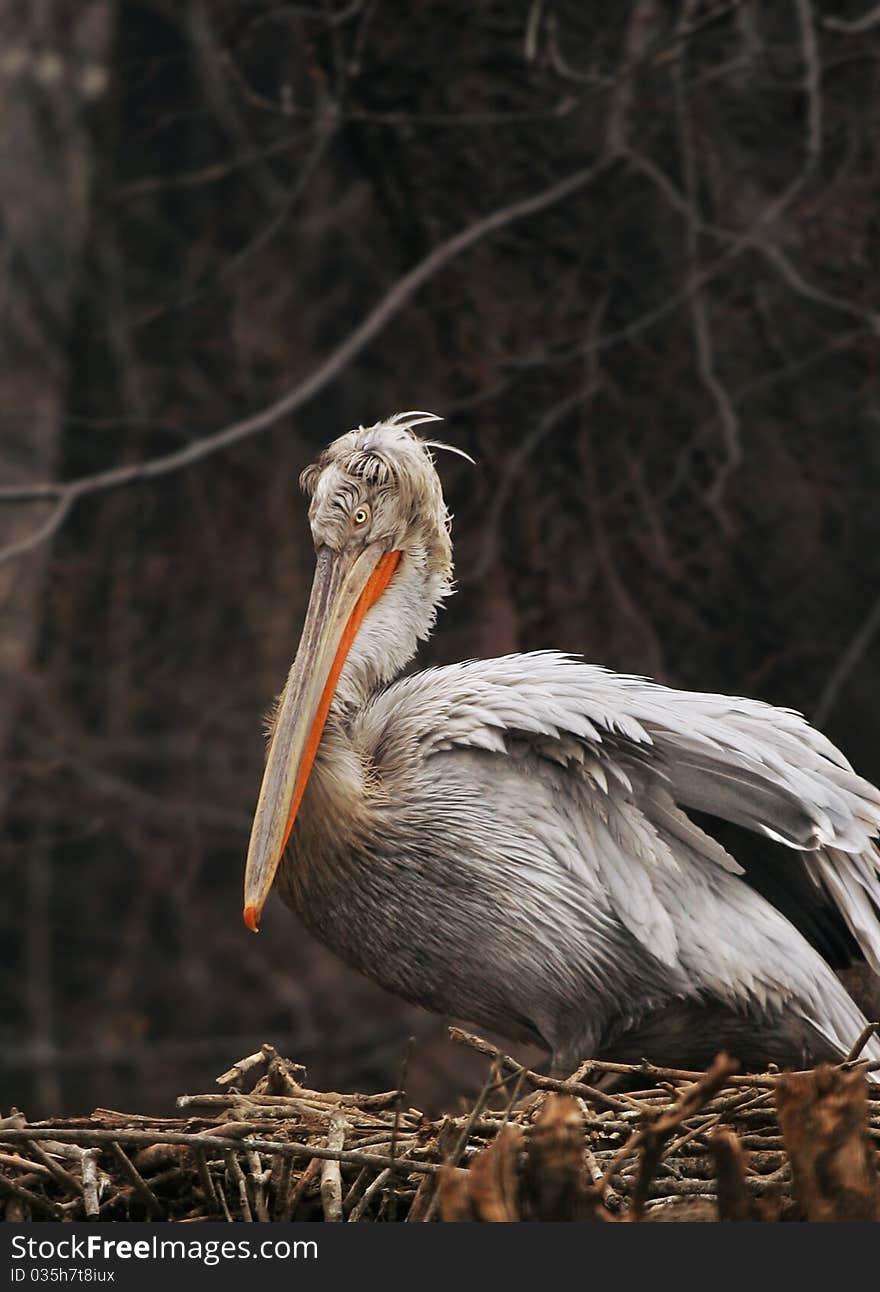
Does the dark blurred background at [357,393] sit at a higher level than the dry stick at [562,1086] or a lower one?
higher

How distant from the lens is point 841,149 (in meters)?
5.85

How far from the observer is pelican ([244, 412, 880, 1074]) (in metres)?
3.81

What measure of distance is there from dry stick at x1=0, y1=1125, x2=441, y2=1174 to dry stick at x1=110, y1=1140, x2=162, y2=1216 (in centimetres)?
2

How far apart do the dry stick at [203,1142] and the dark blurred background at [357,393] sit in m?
2.55

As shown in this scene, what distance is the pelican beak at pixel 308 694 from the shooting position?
12.7ft

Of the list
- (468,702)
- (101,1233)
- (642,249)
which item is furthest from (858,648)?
(101,1233)

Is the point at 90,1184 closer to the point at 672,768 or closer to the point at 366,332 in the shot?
the point at 672,768

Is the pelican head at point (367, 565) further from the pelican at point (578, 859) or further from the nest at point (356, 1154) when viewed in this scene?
the nest at point (356, 1154)

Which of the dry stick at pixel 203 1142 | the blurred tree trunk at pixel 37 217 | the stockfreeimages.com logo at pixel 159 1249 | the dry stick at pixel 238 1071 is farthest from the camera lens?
the blurred tree trunk at pixel 37 217

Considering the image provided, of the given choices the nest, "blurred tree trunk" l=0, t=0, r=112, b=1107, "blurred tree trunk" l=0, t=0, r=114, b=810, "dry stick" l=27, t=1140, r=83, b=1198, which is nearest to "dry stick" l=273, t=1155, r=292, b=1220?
the nest

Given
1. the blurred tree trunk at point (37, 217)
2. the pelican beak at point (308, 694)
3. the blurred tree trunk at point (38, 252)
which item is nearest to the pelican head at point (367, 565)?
the pelican beak at point (308, 694)

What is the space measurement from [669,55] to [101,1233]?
12.5 feet

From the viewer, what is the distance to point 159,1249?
2814 mm

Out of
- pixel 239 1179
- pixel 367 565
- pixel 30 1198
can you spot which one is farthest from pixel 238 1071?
pixel 367 565
